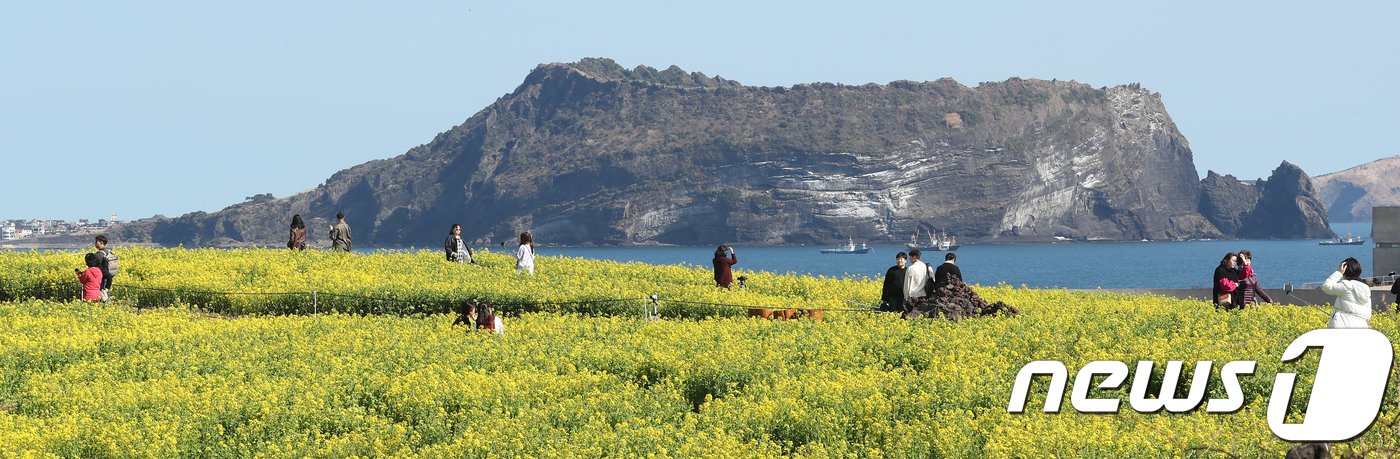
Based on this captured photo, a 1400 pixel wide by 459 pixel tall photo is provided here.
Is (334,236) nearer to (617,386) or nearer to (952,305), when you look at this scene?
(952,305)

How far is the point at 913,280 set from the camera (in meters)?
25.5

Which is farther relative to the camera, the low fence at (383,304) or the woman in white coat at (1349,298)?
the low fence at (383,304)

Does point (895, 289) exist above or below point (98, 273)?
below

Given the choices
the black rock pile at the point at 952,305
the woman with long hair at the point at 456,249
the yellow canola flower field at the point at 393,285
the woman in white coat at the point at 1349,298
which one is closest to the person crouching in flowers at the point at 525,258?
the yellow canola flower field at the point at 393,285

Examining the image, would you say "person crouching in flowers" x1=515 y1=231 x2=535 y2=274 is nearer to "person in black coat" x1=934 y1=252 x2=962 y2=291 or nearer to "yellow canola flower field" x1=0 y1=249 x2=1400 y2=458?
"yellow canola flower field" x1=0 y1=249 x2=1400 y2=458

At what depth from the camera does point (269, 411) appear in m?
15.9

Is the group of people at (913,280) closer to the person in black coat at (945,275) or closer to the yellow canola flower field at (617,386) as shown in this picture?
the person in black coat at (945,275)

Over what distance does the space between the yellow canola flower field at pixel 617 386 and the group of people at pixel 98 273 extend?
337 centimetres

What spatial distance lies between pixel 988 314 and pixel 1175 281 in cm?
16453

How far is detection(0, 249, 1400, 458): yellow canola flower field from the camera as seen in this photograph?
13.5 meters

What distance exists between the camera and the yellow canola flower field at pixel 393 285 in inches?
1179

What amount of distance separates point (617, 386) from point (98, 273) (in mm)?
18908

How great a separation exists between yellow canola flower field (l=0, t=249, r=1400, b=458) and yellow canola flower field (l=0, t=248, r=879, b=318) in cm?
215

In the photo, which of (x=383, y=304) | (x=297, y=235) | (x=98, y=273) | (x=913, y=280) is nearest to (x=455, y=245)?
(x=297, y=235)
